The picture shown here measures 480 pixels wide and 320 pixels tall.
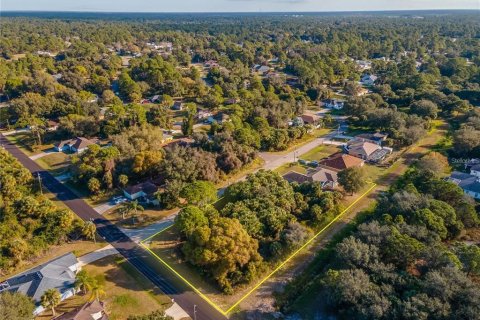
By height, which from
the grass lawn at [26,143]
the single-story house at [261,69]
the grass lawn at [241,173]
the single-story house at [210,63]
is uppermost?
the single-story house at [210,63]

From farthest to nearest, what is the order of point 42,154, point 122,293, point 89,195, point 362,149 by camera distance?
point 42,154
point 362,149
point 89,195
point 122,293

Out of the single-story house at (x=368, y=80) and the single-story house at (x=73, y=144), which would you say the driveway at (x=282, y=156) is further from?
the single-story house at (x=368, y=80)

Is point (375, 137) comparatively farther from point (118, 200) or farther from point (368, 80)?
point (368, 80)

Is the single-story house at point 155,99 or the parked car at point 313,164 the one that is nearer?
the parked car at point 313,164

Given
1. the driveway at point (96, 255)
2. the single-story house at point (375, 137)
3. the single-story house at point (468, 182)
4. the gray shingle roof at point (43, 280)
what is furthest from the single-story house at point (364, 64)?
the gray shingle roof at point (43, 280)

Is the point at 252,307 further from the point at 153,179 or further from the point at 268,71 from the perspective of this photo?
the point at 268,71

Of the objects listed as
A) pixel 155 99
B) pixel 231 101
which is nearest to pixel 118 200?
pixel 231 101

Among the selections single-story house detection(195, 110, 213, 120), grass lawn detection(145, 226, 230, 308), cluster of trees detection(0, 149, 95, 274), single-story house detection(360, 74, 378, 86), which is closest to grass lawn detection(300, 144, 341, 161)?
single-story house detection(195, 110, 213, 120)
